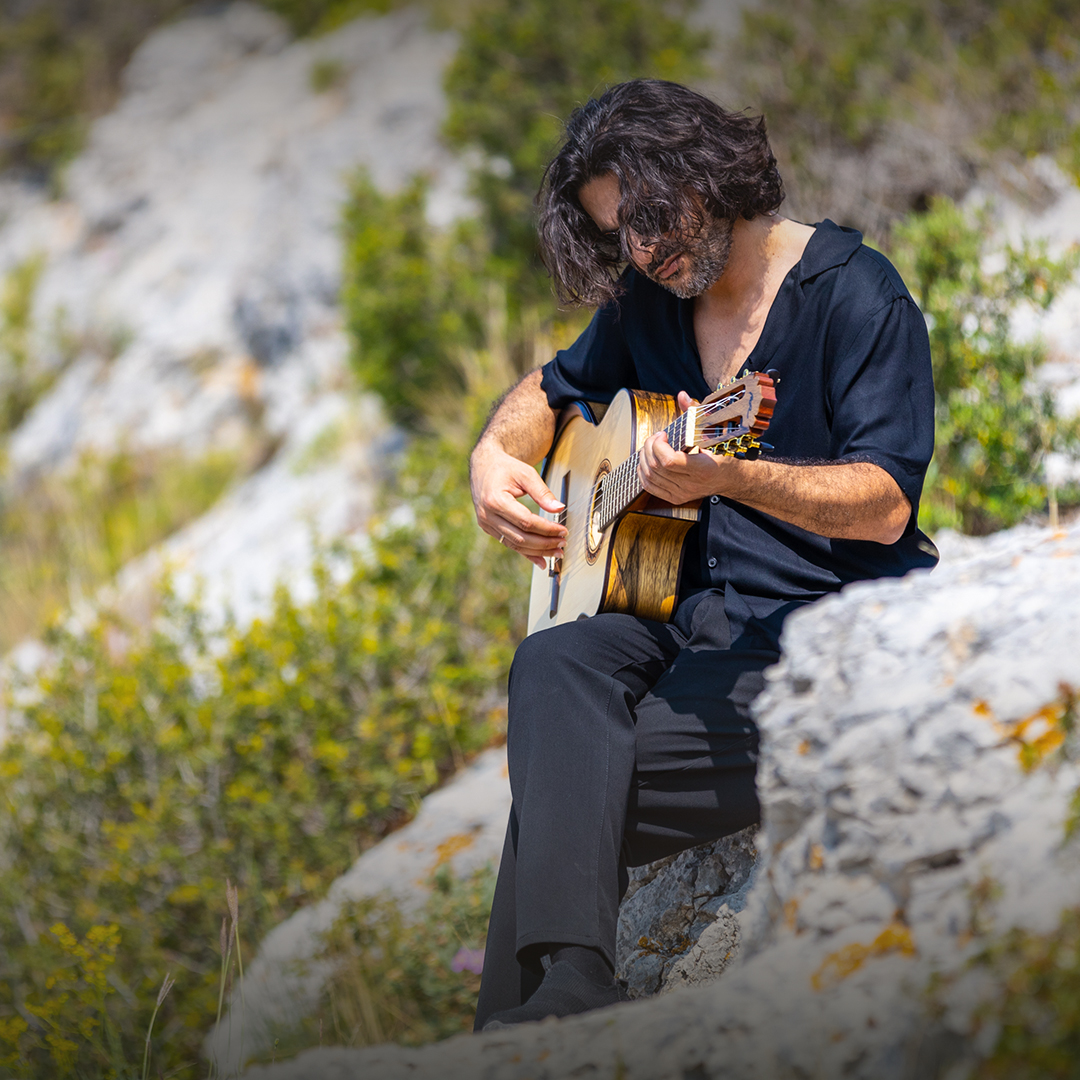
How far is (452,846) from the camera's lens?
2.86 metres

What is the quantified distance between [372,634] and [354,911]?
1.21 meters

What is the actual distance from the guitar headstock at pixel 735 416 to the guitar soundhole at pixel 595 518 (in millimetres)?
489

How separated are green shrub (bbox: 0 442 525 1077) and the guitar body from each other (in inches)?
56.0

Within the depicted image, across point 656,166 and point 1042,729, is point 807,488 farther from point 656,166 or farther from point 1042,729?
point 656,166

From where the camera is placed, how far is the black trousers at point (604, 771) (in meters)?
1.50

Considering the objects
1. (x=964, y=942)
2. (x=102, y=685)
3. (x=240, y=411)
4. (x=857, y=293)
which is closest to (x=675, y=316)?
(x=857, y=293)

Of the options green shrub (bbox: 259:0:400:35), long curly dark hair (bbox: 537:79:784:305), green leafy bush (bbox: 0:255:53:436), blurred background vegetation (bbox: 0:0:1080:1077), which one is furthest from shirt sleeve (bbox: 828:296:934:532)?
green leafy bush (bbox: 0:255:53:436)

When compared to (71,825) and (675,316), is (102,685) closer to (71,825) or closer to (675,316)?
(71,825)

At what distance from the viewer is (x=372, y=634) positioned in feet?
12.0

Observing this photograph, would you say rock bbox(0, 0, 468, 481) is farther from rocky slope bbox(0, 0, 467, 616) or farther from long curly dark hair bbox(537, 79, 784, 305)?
long curly dark hair bbox(537, 79, 784, 305)

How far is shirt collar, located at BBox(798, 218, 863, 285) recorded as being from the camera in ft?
6.00

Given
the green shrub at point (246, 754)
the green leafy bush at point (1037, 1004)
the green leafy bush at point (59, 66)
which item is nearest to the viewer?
the green leafy bush at point (1037, 1004)

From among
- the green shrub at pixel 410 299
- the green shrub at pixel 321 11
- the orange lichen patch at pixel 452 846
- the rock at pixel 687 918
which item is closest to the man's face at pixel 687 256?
the rock at pixel 687 918

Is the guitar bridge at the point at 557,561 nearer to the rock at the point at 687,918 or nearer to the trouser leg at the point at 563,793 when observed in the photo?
the trouser leg at the point at 563,793
